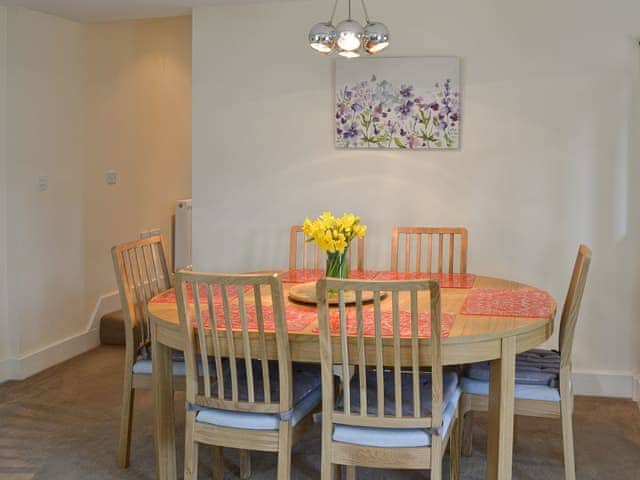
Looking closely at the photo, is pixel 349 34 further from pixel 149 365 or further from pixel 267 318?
pixel 149 365

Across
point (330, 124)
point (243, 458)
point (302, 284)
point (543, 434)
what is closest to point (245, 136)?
point (330, 124)

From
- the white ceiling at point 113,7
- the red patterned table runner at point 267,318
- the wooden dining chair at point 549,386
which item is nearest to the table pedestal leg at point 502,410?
the wooden dining chair at point 549,386

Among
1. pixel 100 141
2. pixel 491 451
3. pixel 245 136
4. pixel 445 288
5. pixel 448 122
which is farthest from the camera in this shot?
pixel 100 141

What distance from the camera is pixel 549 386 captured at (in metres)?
2.80

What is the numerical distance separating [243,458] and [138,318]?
29.2 inches

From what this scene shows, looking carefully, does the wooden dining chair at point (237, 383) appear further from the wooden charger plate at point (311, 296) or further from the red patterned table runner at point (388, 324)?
the wooden charger plate at point (311, 296)

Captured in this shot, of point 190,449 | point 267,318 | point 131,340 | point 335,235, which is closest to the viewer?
point 190,449

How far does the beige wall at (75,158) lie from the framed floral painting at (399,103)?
5.99 feet

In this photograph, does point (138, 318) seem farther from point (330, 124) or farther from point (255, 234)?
point (330, 124)

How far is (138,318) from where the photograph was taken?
3168 millimetres

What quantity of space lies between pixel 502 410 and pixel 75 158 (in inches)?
135

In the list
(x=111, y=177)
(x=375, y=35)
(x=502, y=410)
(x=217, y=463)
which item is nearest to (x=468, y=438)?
(x=502, y=410)

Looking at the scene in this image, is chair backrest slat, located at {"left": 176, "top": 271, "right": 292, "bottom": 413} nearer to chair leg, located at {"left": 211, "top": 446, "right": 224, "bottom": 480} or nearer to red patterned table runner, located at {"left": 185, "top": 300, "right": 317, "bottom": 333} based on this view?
red patterned table runner, located at {"left": 185, "top": 300, "right": 317, "bottom": 333}

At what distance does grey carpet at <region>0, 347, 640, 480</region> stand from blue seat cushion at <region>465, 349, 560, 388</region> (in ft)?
1.71
